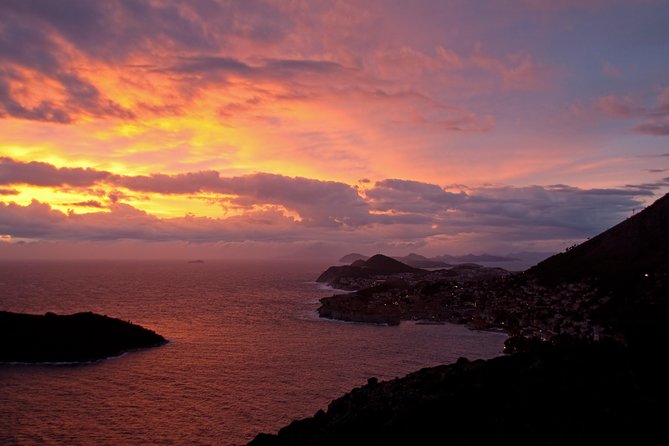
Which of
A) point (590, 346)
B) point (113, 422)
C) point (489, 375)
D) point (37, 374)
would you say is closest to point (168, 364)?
point (37, 374)

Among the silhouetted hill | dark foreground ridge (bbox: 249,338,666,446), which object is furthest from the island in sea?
the silhouetted hill

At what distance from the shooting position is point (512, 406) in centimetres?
4062

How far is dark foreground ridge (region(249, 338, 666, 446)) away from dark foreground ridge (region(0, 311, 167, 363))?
6758 centimetres

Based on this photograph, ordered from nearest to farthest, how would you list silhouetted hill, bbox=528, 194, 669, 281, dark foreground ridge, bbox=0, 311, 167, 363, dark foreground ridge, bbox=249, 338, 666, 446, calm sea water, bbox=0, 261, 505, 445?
dark foreground ridge, bbox=249, 338, 666, 446, calm sea water, bbox=0, 261, 505, 445, dark foreground ridge, bbox=0, 311, 167, 363, silhouetted hill, bbox=528, 194, 669, 281

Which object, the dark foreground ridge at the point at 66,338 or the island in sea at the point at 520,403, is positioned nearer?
the island in sea at the point at 520,403

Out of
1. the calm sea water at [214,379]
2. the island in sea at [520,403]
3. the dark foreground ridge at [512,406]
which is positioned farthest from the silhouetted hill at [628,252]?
the dark foreground ridge at [512,406]

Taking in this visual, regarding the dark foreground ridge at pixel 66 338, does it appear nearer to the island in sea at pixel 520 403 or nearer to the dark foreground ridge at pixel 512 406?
the island in sea at pixel 520 403

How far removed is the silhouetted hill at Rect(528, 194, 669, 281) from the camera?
154 meters

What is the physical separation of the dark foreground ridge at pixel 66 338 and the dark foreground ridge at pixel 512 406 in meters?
67.6

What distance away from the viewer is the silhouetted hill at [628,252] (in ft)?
506

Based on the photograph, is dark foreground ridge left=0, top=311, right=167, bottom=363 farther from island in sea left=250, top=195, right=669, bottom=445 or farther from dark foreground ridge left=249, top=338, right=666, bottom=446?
dark foreground ridge left=249, top=338, right=666, bottom=446

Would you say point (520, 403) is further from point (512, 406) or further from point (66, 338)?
point (66, 338)

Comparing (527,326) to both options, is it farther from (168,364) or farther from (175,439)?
(175,439)

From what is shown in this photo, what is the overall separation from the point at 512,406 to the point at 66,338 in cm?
9483
